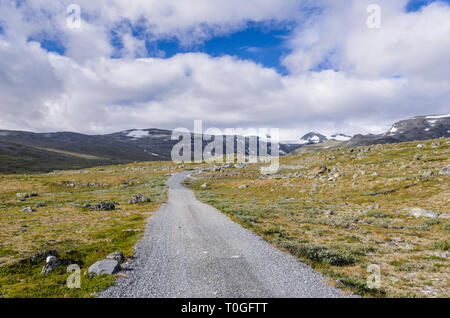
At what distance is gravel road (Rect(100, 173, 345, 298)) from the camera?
9.88 m

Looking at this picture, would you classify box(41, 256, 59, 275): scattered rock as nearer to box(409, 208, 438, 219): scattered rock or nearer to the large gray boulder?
the large gray boulder

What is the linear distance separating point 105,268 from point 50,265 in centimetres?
360

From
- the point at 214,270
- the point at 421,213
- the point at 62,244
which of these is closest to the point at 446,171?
the point at 421,213

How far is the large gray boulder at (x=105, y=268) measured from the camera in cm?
1130

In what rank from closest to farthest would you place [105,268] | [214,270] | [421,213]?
1. [105,268]
2. [214,270]
3. [421,213]

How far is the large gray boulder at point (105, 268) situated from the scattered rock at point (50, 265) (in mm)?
2500

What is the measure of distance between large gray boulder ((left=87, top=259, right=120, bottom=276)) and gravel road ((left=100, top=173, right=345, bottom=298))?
0.66 m

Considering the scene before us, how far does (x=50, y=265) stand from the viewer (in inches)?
488

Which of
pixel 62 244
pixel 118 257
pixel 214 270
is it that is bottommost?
pixel 62 244

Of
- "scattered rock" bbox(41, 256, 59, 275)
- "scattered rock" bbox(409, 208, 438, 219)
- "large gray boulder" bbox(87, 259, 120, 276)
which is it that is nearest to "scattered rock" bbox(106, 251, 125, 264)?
"large gray boulder" bbox(87, 259, 120, 276)

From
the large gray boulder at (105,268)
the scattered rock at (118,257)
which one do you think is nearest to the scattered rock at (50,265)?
the large gray boulder at (105,268)

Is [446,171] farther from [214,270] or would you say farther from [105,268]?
[105,268]
